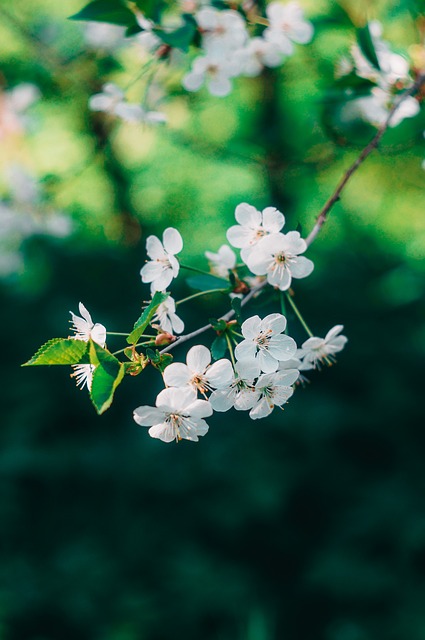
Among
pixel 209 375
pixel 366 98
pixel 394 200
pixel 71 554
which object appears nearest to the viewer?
pixel 209 375

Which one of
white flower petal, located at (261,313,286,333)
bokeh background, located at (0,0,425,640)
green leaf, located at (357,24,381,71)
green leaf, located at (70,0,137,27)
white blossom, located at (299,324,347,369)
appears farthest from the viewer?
bokeh background, located at (0,0,425,640)

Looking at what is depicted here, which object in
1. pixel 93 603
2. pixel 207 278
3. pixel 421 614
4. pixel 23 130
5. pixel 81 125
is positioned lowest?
pixel 421 614

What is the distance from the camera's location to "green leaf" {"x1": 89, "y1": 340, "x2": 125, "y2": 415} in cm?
69

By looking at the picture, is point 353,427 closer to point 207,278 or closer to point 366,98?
point 366,98

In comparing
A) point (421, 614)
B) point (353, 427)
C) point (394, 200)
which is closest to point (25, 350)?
point (353, 427)

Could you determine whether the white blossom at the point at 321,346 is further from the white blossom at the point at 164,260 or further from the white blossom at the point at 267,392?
the white blossom at the point at 164,260

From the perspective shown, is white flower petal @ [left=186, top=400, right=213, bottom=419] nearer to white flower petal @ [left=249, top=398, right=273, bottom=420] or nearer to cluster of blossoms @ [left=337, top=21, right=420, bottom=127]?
white flower petal @ [left=249, top=398, right=273, bottom=420]

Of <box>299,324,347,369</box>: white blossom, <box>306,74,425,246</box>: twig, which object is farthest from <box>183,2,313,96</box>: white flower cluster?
<box>299,324,347,369</box>: white blossom

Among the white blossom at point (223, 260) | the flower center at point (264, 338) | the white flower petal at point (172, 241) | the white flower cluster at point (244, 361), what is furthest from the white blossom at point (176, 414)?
the white blossom at point (223, 260)

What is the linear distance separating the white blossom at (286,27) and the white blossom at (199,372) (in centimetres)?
81

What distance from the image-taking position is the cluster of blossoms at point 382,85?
3.89ft

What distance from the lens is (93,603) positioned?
102 inches

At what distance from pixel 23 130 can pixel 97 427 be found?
61.8 inches

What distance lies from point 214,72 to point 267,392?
772mm
